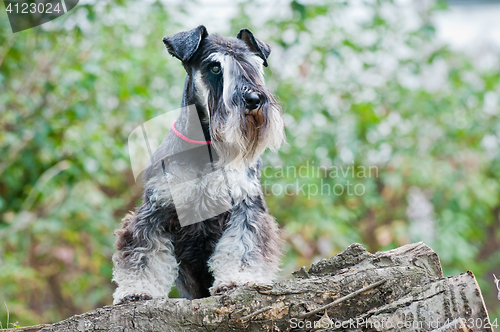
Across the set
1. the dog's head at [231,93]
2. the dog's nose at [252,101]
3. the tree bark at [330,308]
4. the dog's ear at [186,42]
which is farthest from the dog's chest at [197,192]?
the dog's ear at [186,42]

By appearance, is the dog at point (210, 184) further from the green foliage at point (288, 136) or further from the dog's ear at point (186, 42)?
the green foliage at point (288, 136)

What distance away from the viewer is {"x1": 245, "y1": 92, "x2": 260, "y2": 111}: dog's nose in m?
2.64

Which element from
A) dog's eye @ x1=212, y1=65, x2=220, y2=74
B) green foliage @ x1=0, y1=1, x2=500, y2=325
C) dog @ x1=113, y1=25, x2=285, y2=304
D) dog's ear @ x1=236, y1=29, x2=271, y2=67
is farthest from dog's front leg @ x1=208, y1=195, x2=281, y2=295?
green foliage @ x1=0, y1=1, x2=500, y2=325

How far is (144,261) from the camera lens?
9.21 ft

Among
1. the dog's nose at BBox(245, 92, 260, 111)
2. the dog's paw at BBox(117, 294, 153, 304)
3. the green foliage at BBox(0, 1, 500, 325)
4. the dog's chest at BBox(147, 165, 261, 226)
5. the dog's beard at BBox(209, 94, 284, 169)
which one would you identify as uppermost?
the green foliage at BBox(0, 1, 500, 325)

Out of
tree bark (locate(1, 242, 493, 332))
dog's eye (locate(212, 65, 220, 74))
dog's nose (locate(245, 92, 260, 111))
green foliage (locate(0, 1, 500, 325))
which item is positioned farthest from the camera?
green foliage (locate(0, 1, 500, 325))

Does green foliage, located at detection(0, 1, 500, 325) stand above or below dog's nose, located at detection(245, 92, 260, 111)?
above

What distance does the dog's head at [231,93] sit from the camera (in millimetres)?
2650

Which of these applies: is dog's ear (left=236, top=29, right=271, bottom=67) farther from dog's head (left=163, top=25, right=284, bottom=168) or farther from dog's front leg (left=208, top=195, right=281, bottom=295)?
dog's front leg (left=208, top=195, right=281, bottom=295)

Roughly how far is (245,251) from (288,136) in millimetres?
3341

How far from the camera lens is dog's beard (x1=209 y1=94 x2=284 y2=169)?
265 centimetres

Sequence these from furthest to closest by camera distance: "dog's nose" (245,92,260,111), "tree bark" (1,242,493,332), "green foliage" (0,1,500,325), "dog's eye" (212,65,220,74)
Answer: "green foliage" (0,1,500,325) < "dog's eye" (212,65,220,74) < "dog's nose" (245,92,260,111) < "tree bark" (1,242,493,332)

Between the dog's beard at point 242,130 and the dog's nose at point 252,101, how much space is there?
0.03 meters

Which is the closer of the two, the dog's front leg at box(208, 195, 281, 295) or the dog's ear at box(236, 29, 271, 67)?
the dog's front leg at box(208, 195, 281, 295)
